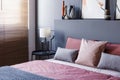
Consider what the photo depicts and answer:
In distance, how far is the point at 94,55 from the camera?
10.4ft

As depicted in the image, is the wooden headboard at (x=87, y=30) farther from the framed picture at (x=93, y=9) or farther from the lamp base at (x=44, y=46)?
the lamp base at (x=44, y=46)

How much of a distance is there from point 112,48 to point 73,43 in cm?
76

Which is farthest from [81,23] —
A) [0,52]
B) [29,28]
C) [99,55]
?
[0,52]

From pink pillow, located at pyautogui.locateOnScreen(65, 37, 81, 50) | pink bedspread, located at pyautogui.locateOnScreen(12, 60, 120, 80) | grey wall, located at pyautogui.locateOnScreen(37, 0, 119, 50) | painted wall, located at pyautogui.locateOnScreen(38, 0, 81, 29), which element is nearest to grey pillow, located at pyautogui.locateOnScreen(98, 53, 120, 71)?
pink bedspread, located at pyautogui.locateOnScreen(12, 60, 120, 80)

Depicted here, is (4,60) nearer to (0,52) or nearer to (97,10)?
(0,52)

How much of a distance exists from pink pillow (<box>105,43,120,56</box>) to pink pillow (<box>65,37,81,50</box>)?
54 centimetres

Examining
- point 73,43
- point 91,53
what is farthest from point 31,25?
point 91,53

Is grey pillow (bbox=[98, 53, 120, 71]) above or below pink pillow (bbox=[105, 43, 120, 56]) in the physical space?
below

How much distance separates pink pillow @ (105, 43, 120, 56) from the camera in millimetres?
3148

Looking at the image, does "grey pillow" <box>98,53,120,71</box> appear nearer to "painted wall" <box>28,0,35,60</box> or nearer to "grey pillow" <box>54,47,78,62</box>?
"grey pillow" <box>54,47,78,62</box>

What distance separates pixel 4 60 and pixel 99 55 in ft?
6.80

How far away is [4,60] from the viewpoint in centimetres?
431

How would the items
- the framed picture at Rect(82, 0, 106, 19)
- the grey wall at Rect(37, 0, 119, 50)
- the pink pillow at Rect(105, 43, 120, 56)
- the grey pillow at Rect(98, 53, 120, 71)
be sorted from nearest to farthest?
the grey pillow at Rect(98, 53, 120, 71), the pink pillow at Rect(105, 43, 120, 56), the framed picture at Rect(82, 0, 106, 19), the grey wall at Rect(37, 0, 119, 50)

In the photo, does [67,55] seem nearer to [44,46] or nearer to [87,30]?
[87,30]
